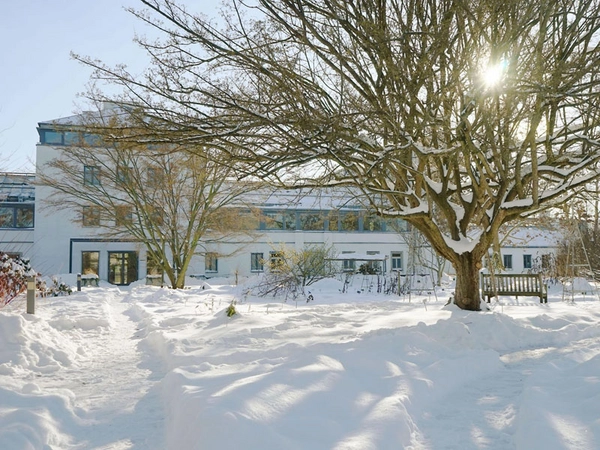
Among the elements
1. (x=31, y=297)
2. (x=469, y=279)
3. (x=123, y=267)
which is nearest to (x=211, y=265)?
(x=123, y=267)

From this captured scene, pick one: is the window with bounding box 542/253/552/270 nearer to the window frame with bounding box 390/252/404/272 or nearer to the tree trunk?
the window frame with bounding box 390/252/404/272

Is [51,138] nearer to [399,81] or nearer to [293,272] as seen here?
[293,272]

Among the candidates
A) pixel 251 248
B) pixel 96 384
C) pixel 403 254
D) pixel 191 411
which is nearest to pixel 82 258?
pixel 251 248

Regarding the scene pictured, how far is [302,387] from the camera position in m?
4.68

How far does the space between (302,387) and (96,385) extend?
267cm

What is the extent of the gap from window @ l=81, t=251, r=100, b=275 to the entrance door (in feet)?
2.96

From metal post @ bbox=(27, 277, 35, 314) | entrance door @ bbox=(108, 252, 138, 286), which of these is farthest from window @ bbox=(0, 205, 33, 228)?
metal post @ bbox=(27, 277, 35, 314)

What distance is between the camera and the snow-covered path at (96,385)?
417 centimetres

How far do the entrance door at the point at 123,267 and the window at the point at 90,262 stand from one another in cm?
90

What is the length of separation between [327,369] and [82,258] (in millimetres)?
34923

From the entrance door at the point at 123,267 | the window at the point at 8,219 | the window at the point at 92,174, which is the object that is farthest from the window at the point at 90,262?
the window at the point at 92,174

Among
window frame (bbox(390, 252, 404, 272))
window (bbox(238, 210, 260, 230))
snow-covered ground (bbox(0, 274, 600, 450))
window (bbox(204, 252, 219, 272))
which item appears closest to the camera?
snow-covered ground (bbox(0, 274, 600, 450))

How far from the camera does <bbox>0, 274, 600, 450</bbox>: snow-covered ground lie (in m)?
3.75

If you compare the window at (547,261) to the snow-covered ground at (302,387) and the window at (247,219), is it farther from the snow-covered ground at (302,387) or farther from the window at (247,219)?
the snow-covered ground at (302,387)
